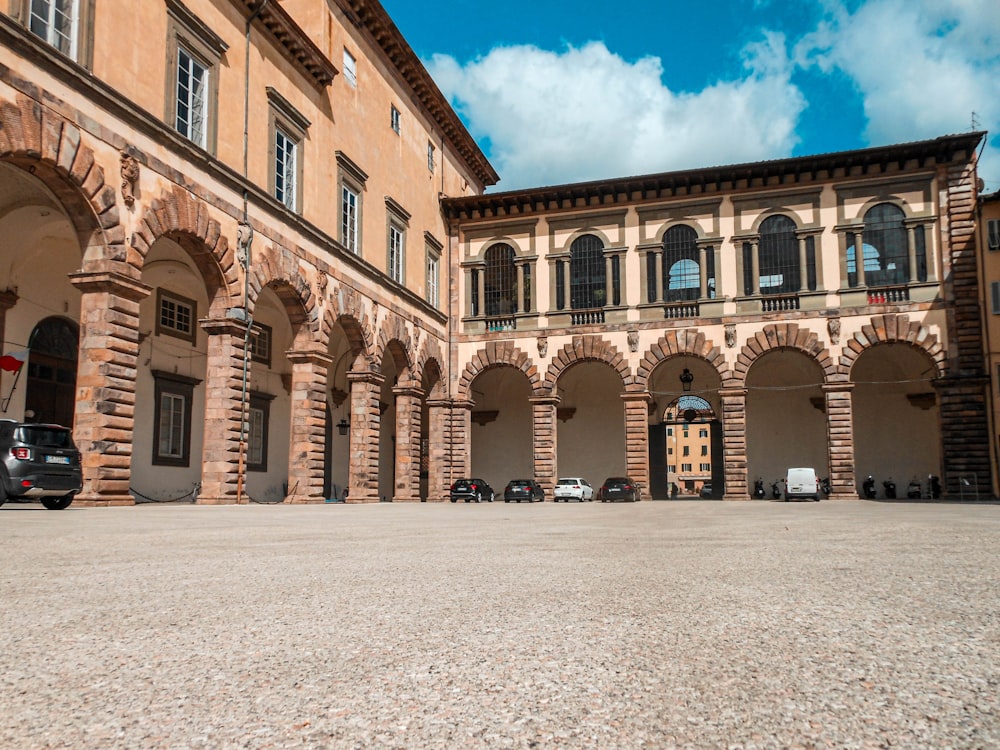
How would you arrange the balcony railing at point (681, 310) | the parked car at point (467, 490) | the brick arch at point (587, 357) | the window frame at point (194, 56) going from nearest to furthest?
the window frame at point (194, 56)
the parked car at point (467, 490)
the balcony railing at point (681, 310)
the brick arch at point (587, 357)

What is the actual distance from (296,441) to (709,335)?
16.8 metres

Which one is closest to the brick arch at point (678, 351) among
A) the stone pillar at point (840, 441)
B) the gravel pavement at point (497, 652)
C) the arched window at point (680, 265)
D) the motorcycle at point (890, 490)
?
the arched window at point (680, 265)

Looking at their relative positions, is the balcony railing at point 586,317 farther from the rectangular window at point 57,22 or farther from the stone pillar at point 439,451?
the rectangular window at point 57,22

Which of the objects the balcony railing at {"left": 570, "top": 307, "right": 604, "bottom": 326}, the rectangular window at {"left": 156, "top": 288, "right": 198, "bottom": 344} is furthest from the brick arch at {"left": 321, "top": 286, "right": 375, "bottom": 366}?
the balcony railing at {"left": 570, "top": 307, "right": 604, "bottom": 326}

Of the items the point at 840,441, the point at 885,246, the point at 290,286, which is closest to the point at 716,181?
the point at 885,246

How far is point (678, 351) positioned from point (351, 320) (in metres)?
13.2

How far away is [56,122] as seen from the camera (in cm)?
1516

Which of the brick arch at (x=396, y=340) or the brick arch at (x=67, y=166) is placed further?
the brick arch at (x=396, y=340)

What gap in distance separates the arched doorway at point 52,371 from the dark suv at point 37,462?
7.09 metres

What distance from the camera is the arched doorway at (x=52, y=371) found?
20.8 m

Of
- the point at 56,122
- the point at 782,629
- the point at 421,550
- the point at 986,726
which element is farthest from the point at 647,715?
the point at 56,122

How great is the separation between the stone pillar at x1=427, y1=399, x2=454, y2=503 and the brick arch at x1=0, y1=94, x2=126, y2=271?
759 inches

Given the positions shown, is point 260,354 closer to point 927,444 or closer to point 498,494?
point 498,494

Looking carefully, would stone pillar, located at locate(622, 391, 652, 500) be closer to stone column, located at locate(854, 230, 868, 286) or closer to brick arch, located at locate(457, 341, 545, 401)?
brick arch, located at locate(457, 341, 545, 401)
